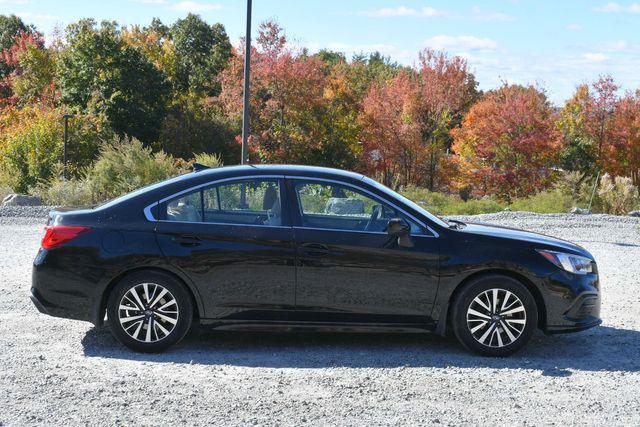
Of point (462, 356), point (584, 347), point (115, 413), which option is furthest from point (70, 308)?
point (584, 347)

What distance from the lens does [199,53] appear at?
54.3 metres

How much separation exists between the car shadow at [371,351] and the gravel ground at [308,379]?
10 millimetres

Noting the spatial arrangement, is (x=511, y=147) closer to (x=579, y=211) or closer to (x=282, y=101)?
(x=282, y=101)

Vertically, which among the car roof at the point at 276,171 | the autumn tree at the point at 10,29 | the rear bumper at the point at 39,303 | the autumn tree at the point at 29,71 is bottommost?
the rear bumper at the point at 39,303

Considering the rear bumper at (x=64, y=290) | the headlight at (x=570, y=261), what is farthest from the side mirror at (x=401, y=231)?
the rear bumper at (x=64, y=290)

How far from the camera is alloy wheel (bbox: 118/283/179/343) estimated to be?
6.38m

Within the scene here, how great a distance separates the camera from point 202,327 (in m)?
6.53

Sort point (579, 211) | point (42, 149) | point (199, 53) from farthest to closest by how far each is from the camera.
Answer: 1. point (199, 53)
2. point (42, 149)
3. point (579, 211)

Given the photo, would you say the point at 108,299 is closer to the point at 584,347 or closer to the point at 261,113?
the point at 584,347

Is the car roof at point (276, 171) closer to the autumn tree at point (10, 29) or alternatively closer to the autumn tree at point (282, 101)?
the autumn tree at point (282, 101)

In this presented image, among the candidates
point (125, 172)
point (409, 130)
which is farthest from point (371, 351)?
point (409, 130)

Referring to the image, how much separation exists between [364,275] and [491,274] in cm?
109

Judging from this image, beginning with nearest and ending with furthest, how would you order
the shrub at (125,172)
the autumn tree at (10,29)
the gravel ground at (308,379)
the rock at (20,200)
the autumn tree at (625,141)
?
the gravel ground at (308,379), the rock at (20,200), the shrub at (125,172), the autumn tree at (625,141), the autumn tree at (10,29)

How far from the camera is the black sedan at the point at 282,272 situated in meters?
6.41
